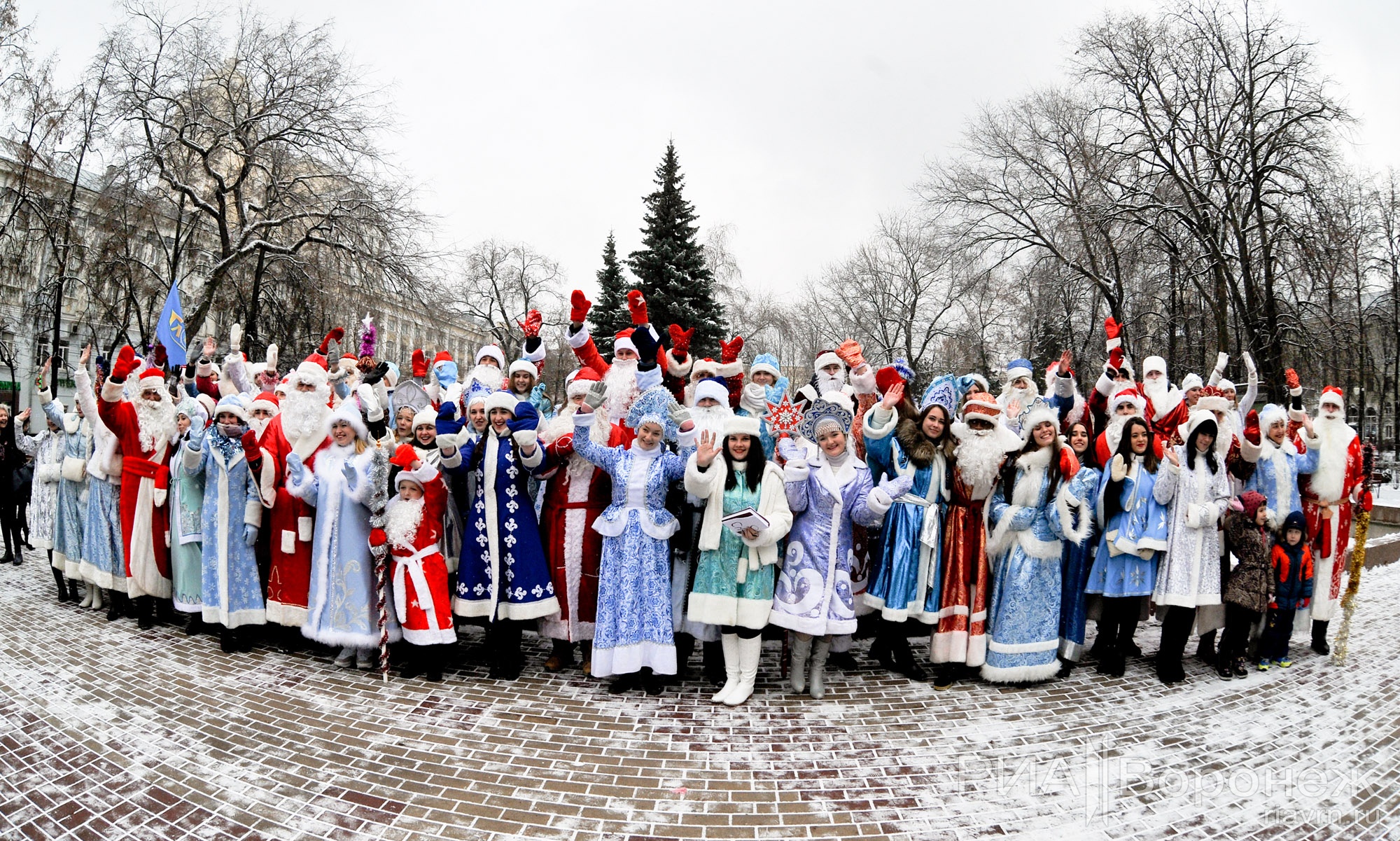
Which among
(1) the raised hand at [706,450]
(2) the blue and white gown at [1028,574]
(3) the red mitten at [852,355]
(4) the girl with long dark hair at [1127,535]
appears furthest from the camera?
(3) the red mitten at [852,355]

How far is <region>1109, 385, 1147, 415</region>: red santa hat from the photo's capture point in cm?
586

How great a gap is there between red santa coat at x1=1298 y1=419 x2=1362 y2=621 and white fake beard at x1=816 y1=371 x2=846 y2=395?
3.89 meters

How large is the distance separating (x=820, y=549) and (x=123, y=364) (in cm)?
618

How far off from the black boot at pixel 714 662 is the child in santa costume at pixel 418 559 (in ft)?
5.72

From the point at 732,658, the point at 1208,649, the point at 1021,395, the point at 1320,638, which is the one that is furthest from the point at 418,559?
the point at 1320,638

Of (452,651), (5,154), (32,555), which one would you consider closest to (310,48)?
(5,154)

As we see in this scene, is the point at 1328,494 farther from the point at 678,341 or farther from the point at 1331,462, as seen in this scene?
the point at 678,341

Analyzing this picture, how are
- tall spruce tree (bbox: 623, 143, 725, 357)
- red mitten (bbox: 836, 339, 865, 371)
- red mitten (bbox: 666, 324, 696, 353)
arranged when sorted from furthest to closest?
tall spruce tree (bbox: 623, 143, 725, 357) < red mitten (bbox: 666, 324, 696, 353) < red mitten (bbox: 836, 339, 865, 371)

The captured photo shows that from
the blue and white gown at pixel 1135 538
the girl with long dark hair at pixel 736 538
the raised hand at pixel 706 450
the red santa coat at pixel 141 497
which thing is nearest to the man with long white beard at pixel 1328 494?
the blue and white gown at pixel 1135 538

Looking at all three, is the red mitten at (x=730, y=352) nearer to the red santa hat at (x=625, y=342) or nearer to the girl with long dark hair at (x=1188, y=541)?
the red santa hat at (x=625, y=342)

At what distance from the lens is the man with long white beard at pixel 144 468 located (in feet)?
20.3

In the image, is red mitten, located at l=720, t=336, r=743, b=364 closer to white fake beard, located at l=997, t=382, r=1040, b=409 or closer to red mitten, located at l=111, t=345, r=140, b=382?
white fake beard, located at l=997, t=382, r=1040, b=409

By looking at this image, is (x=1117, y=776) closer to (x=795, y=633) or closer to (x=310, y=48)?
(x=795, y=633)

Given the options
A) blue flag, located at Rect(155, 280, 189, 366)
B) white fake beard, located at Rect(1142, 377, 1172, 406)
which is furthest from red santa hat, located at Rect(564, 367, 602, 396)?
white fake beard, located at Rect(1142, 377, 1172, 406)
